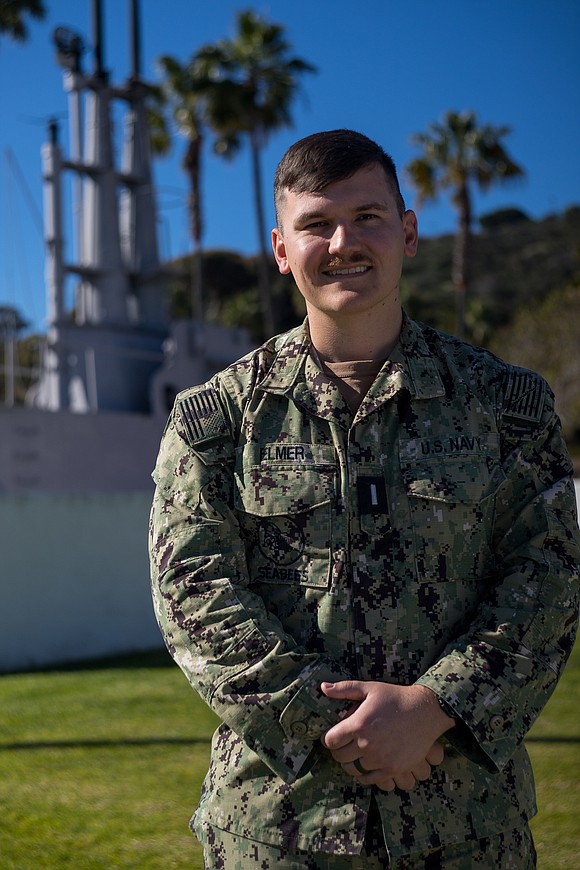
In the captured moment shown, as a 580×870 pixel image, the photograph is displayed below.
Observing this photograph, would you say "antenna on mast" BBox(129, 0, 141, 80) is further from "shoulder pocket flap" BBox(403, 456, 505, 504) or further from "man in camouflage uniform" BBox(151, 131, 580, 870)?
"shoulder pocket flap" BBox(403, 456, 505, 504)

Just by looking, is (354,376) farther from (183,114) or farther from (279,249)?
(183,114)

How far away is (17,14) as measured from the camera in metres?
20.5

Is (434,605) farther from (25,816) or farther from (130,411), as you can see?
(130,411)

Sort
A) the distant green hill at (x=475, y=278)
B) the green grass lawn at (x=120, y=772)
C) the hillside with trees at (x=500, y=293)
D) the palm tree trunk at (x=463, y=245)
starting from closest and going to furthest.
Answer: the green grass lawn at (x=120, y=772) → the palm tree trunk at (x=463, y=245) → the hillside with trees at (x=500, y=293) → the distant green hill at (x=475, y=278)

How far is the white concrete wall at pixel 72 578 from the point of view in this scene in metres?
9.31

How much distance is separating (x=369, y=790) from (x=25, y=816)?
11.0ft

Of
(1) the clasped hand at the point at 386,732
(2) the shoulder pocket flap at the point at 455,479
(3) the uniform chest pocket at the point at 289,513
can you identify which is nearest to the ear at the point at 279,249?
(3) the uniform chest pocket at the point at 289,513

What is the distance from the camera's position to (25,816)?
4516 mm

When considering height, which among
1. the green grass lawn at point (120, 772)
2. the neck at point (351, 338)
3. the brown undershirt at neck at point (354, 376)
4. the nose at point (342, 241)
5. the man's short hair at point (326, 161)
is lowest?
the green grass lawn at point (120, 772)

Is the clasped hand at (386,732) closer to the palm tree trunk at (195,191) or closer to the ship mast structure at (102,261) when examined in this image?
the ship mast structure at (102,261)

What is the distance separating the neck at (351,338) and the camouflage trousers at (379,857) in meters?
0.94

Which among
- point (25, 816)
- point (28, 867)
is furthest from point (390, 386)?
point (25, 816)

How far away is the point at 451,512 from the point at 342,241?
1.97 ft

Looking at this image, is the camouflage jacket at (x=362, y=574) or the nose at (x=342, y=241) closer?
the camouflage jacket at (x=362, y=574)
